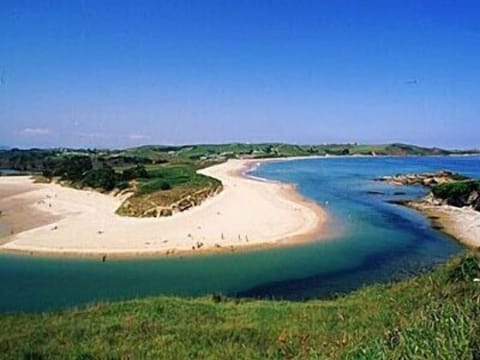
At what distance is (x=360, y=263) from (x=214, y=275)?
10.8 m

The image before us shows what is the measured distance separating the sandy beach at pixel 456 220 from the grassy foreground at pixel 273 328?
27.0 m

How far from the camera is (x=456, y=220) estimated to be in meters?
52.9

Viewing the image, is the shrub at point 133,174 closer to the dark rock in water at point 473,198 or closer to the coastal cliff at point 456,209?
the coastal cliff at point 456,209

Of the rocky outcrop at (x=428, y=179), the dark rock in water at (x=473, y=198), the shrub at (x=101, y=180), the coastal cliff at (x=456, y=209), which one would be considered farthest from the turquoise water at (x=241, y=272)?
the rocky outcrop at (x=428, y=179)

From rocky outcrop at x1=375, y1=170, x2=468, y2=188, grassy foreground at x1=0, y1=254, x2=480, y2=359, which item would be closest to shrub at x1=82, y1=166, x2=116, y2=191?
rocky outcrop at x1=375, y1=170, x2=468, y2=188

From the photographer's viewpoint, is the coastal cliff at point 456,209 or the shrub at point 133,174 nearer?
the coastal cliff at point 456,209

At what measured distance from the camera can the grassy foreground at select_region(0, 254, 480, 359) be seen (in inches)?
246

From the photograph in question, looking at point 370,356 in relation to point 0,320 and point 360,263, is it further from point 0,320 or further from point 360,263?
point 360,263

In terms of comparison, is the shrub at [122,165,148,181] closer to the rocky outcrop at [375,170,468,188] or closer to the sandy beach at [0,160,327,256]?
the sandy beach at [0,160,327,256]

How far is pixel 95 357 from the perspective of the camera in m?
11.1

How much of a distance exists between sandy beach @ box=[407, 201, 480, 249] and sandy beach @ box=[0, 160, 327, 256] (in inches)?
470

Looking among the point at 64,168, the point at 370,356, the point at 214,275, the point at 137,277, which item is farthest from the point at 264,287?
the point at 64,168

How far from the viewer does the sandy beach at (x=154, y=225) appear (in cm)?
4184

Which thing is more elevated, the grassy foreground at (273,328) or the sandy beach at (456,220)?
the grassy foreground at (273,328)
